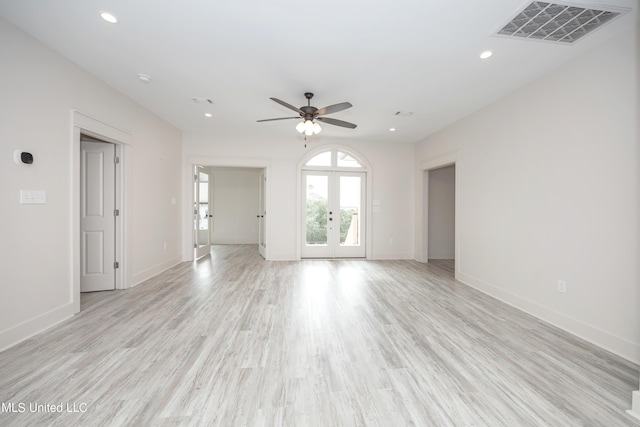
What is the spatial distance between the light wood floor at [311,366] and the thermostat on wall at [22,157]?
5.52 feet

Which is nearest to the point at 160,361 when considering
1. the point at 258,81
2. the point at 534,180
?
the point at 258,81

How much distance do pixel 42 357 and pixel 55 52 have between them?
3.01m

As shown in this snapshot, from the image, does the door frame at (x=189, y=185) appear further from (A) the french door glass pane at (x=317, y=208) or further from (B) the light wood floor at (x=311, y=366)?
(B) the light wood floor at (x=311, y=366)

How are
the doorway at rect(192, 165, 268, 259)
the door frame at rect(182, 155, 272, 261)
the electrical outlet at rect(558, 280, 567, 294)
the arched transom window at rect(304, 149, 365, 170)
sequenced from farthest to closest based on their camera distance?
the doorway at rect(192, 165, 268, 259), the arched transom window at rect(304, 149, 365, 170), the door frame at rect(182, 155, 272, 261), the electrical outlet at rect(558, 280, 567, 294)

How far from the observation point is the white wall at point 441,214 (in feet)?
20.5

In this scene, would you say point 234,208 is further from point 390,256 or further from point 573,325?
point 573,325

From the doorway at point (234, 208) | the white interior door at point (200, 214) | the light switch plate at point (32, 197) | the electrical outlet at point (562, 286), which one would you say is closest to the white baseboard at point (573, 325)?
the electrical outlet at point (562, 286)

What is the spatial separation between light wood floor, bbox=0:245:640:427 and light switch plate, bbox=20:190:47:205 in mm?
1307

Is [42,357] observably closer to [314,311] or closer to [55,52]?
[314,311]

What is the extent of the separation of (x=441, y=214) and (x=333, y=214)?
9.30 ft

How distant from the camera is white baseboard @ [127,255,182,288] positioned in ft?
12.6

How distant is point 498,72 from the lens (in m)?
2.88

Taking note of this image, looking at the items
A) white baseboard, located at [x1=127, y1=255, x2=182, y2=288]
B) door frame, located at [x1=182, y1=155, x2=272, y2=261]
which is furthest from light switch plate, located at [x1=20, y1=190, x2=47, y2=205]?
door frame, located at [x1=182, y1=155, x2=272, y2=261]

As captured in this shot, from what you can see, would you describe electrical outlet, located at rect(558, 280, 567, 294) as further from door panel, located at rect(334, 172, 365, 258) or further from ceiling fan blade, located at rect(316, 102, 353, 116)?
door panel, located at rect(334, 172, 365, 258)
